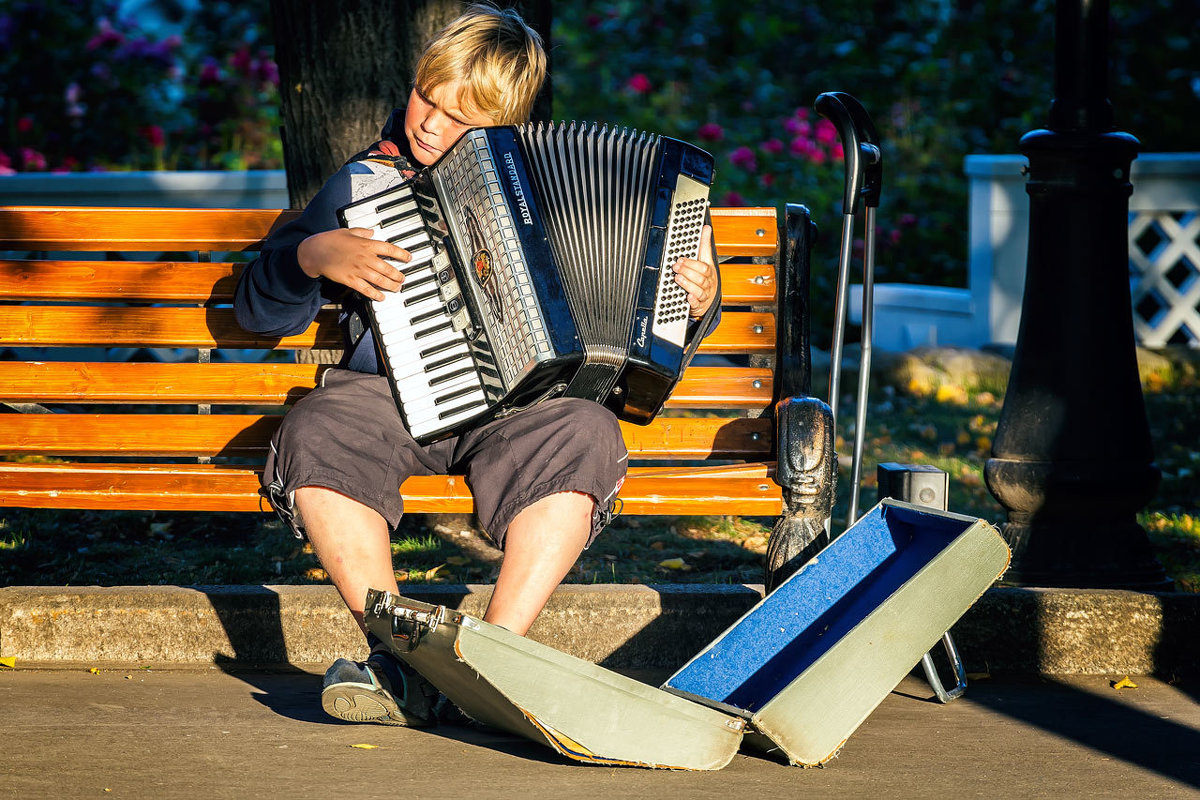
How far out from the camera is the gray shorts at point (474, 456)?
2.62 m

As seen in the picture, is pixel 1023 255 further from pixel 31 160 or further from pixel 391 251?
pixel 31 160

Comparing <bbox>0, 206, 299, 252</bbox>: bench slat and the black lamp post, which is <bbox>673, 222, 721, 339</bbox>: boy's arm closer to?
the black lamp post

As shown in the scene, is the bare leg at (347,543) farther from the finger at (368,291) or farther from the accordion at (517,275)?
the finger at (368,291)

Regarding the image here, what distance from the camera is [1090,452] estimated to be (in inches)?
130

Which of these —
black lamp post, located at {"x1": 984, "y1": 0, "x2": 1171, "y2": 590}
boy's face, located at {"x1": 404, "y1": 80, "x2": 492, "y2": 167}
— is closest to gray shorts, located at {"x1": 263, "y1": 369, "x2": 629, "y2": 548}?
boy's face, located at {"x1": 404, "y1": 80, "x2": 492, "y2": 167}

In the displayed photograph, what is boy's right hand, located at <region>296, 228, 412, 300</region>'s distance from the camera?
2637mm

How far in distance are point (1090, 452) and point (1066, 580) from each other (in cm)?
32

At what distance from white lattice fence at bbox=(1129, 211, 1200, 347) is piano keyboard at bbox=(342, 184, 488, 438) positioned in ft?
16.1

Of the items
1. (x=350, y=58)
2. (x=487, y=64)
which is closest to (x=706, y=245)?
(x=487, y=64)

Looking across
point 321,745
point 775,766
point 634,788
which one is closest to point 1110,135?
point 775,766

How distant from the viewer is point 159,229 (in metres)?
3.27

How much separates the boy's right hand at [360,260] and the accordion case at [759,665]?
0.63 meters

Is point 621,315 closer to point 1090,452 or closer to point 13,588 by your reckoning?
point 1090,452

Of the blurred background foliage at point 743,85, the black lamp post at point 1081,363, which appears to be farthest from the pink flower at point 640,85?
the black lamp post at point 1081,363
